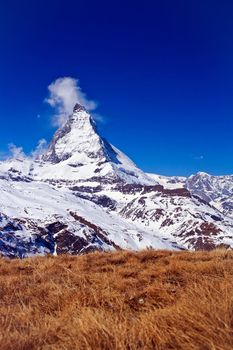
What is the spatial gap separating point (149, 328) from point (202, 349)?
113cm

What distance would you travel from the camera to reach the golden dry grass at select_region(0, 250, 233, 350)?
5.14 m

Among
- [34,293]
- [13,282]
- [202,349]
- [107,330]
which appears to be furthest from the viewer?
[13,282]

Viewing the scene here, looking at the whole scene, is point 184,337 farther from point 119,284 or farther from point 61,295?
point 119,284

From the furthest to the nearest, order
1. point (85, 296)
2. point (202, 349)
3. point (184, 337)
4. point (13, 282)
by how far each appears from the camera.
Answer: point (13, 282) → point (85, 296) → point (184, 337) → point (202, 349)

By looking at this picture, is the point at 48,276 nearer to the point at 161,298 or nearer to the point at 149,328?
the point at 161,298

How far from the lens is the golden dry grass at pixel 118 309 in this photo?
5137 millimetres

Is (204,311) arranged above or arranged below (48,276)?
above

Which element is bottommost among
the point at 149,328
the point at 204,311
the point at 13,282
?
the point at 13,282

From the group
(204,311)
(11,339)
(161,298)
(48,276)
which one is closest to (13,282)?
(48,276)

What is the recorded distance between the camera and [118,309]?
7973 mm

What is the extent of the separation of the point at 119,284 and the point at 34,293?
1.68 m

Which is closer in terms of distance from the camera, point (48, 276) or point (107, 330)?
point (107, 330)

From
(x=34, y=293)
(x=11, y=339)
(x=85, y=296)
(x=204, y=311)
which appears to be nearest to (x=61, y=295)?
(x=85, y=296)

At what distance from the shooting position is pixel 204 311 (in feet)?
17.7
